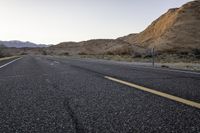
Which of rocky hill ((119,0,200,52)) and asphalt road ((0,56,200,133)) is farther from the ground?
rocky hill ((119,0,200,52))

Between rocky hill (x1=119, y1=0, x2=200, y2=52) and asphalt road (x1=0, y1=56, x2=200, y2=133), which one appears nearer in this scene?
asphalt road (x1=0, y1=56, x2=200, y2=133)

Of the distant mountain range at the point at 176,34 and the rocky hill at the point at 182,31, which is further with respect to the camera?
the rocky hill at the point at 182,31

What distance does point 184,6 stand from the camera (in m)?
78.6

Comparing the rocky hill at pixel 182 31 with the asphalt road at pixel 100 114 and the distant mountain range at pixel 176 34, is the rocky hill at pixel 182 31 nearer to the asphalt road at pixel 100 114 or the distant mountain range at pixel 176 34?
the distant mountain range at pixel 176 34

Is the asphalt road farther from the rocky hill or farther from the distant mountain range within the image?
the rocky hill

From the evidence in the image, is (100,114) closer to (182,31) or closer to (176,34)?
(176,34)

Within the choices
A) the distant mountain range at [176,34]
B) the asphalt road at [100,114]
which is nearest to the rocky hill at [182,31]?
the distant mountain range at [176,34]

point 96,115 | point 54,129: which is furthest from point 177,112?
point 54,129

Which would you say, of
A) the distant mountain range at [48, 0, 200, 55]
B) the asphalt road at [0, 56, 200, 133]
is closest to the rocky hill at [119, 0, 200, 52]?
the distant mountain range at [48, 0, 200, 55]

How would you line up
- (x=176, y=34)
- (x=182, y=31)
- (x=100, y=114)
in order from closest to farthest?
(x=100, y=114) → (x=176, y=34) → (x=182, y=31)

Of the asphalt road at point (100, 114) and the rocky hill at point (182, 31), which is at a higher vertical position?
the rocky hill at point (182, 31)

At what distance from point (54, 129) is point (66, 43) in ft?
548

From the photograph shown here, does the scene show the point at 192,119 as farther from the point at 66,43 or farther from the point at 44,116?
the point at 66,43

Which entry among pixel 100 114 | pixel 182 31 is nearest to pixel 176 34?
pixel 182 31
